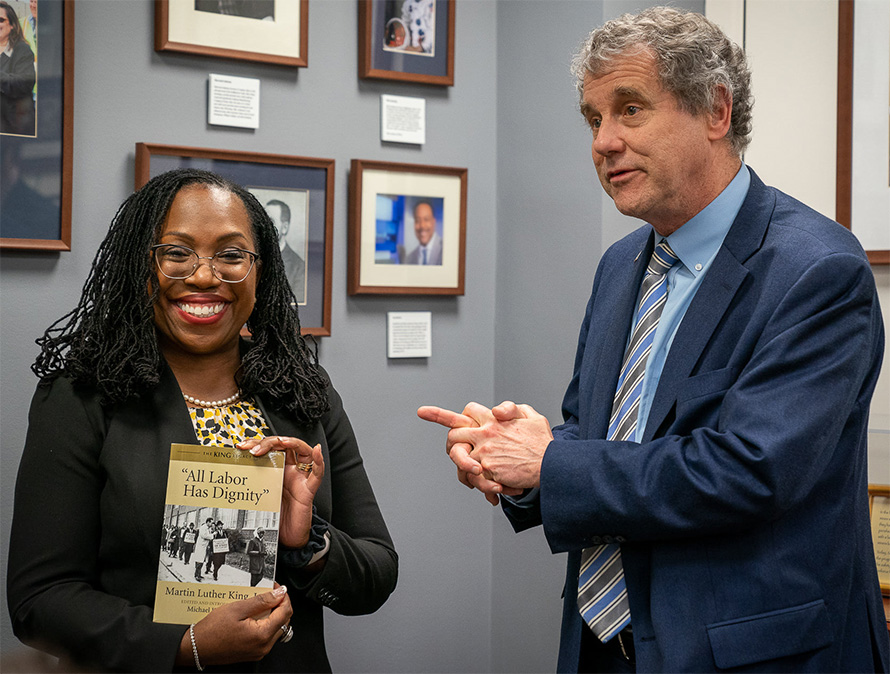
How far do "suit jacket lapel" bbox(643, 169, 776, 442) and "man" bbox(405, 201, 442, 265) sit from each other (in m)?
1.68

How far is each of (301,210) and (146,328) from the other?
114cm

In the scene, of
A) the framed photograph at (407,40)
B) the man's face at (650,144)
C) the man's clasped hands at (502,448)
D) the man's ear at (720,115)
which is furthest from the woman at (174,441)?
the framed photograph at (407,40)

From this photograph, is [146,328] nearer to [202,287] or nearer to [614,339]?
[202,287]

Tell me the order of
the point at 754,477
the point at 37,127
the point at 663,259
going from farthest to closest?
the point at 37,127
the point at 663,259
the point at 754,477

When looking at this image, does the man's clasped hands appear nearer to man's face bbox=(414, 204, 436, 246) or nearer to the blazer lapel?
the blazer lapel

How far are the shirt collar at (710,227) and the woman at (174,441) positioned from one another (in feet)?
2.85

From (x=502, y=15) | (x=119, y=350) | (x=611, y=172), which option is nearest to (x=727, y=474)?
(x=611, y=172)

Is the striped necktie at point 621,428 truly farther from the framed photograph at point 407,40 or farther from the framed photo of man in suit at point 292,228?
the framed photograph at point 407,40

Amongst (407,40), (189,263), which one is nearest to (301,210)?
(407,40)

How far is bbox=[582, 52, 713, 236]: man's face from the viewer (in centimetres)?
170

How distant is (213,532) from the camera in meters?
1.77

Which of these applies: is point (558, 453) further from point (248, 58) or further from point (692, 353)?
point (248, 58)

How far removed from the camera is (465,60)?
10.9 feet

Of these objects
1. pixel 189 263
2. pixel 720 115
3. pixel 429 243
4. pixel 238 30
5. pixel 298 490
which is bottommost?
pixel 298 490
